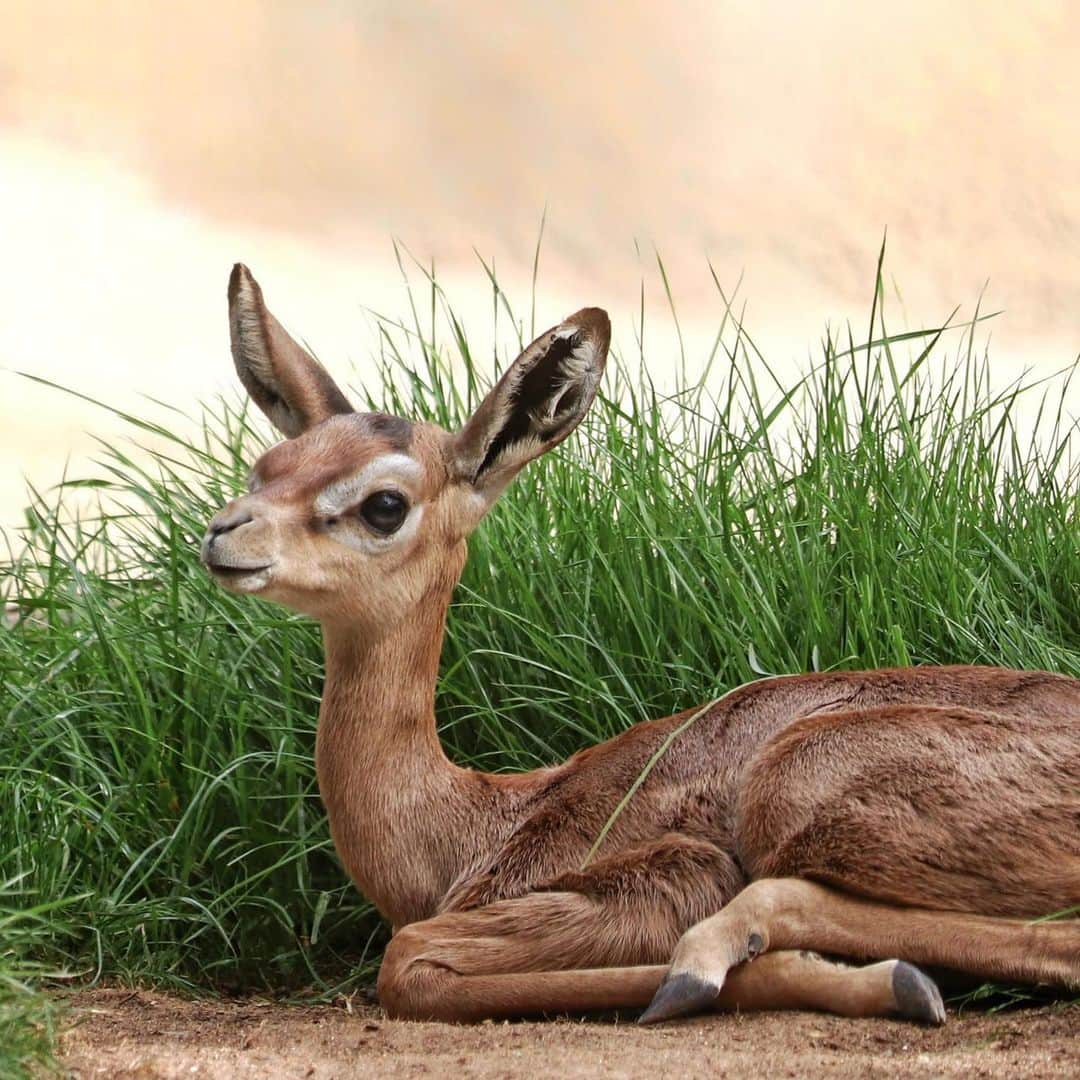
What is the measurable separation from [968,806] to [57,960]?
2866 millimetres

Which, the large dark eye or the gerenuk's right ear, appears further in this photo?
the gerenuk's right ear

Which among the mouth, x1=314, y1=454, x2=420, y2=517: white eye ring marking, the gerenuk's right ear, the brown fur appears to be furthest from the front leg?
the gerenuk's right ear

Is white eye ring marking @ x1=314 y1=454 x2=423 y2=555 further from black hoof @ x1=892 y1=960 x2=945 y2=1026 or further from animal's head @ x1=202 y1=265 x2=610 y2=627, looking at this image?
black hoof @ x1=892 y1=960 x2=945 y2=1026

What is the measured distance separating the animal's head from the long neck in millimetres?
163

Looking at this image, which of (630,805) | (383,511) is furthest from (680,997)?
(383,511)

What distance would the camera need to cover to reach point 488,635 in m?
5.83

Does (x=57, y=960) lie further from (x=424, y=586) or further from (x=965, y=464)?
(x=965, y=464)

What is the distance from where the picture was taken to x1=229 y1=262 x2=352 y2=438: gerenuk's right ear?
4973 millimetres

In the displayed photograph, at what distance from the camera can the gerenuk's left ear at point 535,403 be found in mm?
4477

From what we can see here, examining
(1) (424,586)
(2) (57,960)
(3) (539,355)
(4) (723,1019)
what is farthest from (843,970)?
(2) (57,960)

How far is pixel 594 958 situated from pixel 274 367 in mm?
2025

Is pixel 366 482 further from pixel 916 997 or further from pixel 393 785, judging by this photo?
pixel 916 997

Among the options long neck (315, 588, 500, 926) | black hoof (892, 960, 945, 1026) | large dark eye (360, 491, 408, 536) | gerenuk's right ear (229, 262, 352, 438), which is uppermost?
gerenuk's right ear (229, 262, 352, 438)

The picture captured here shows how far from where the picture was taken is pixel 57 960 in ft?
16.9
